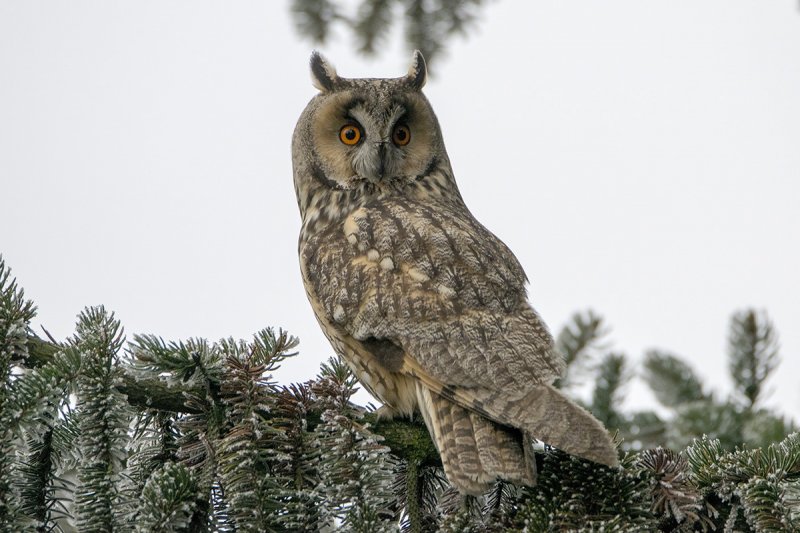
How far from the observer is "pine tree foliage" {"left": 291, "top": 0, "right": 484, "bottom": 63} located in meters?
3.82

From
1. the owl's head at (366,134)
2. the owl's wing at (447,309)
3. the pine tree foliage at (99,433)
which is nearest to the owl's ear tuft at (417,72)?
the owl's head at (366,134)

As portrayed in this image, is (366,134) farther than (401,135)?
No

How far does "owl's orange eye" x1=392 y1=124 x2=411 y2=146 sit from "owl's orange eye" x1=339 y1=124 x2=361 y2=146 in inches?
5.3

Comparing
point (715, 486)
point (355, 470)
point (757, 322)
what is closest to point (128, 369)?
point (355, 470)

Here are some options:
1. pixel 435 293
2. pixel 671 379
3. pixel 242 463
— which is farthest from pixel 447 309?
pixel 671 379

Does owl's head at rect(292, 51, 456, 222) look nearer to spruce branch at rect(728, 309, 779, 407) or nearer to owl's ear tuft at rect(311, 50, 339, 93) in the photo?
owl's ear tuft at rect(311, 50, 339, 93)

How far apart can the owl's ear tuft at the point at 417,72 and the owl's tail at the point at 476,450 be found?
1547mm

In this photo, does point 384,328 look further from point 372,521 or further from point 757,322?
point 757,322

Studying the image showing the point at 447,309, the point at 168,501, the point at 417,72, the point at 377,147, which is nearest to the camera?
the point at 168,501

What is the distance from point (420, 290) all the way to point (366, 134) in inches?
35.1

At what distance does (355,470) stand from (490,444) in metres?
0.41

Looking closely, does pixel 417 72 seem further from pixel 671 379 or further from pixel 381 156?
pixel 671 379

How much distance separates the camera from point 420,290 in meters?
2.52

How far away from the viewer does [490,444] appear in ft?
6.92
